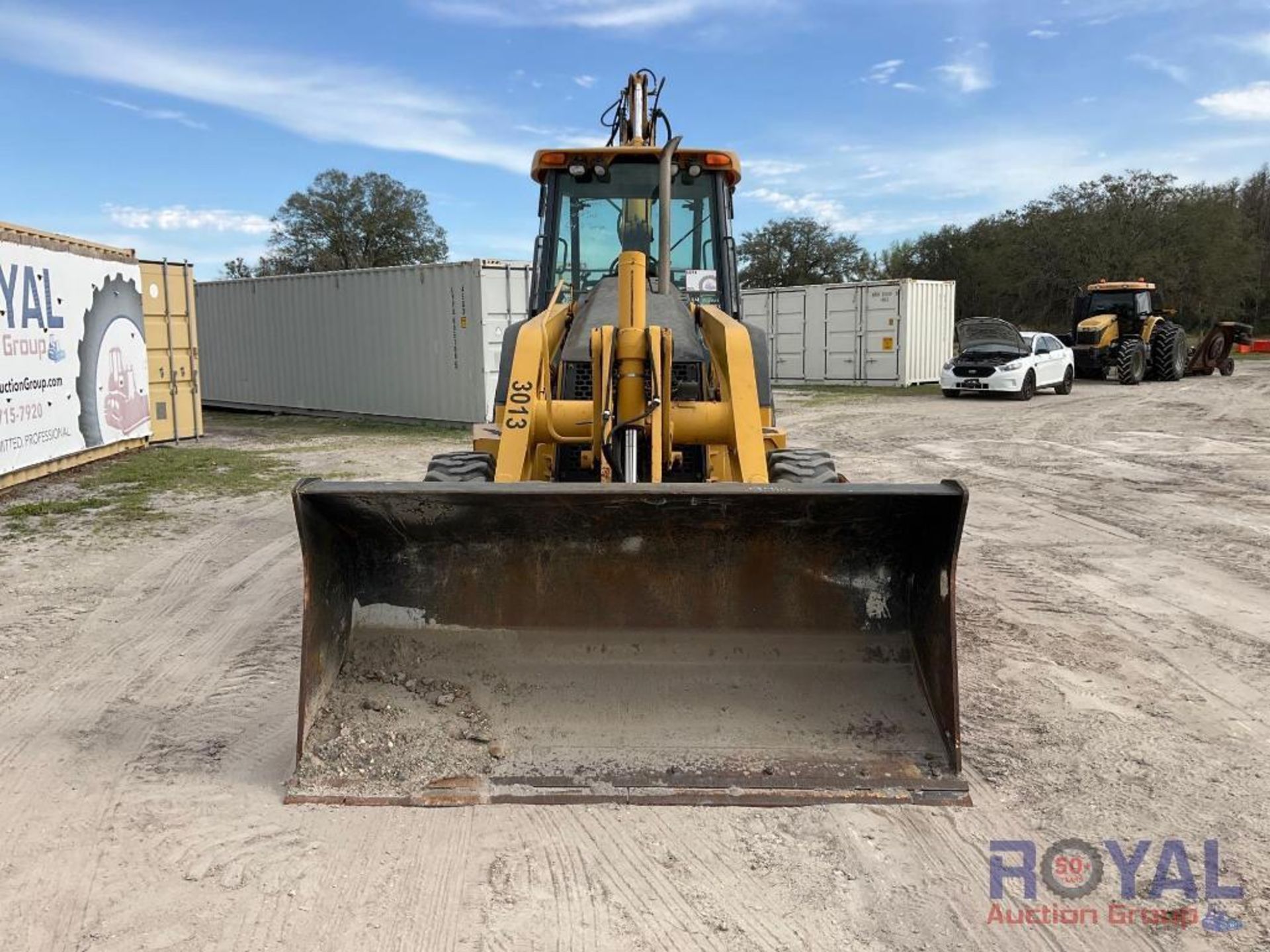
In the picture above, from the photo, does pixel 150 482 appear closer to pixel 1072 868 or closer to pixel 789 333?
pixel 1072 868

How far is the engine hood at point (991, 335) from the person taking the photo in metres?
21.4

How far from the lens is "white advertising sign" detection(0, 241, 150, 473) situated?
9.85 m

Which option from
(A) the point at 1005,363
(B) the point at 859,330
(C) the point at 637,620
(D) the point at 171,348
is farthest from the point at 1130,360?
(C) the point at 637,620

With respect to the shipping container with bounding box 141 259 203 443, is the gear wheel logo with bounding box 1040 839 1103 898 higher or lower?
lower

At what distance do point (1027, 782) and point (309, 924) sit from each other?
8.25 feet

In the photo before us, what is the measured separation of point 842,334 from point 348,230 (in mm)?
25597

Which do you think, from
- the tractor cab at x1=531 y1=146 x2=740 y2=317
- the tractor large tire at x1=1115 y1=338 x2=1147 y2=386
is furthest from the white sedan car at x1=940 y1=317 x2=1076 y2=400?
the tractor cab at x1=531 y1=146 x2=740 y2=317

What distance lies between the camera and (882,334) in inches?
994

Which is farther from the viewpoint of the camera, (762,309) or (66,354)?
(762,309)

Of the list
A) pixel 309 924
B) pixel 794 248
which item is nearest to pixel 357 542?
pixel 309 924

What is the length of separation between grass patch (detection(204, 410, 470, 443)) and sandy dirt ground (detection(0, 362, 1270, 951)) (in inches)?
365

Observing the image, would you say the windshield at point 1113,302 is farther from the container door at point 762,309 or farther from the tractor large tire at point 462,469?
the tractor large tire at point 462,469

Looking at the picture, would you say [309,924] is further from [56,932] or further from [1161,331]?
[1161,331]

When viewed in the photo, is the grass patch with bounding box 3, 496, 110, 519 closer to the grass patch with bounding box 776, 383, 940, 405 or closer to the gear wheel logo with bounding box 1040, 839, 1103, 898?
the gear wheel logo with bounding box 1040, 839, 1103, 898
